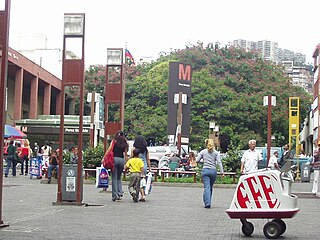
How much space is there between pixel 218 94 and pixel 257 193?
46.8 metres

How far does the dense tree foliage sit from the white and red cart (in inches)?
1675

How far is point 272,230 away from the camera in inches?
427

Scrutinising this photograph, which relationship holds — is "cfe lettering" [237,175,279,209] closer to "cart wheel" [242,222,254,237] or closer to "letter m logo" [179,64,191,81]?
"cart wheel" [242,222,254,237]

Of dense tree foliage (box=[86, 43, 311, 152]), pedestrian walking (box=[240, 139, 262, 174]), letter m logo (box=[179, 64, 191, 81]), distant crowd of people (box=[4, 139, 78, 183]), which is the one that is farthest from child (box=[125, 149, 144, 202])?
dense tree foliage (box=[86, 43, 311, 152])

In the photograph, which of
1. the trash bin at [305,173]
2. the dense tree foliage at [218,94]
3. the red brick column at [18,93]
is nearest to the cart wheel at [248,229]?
the trash bin at [305,173]

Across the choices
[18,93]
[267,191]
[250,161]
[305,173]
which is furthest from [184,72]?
[267,191]

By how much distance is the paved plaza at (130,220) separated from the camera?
35.8 ft

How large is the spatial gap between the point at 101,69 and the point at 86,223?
54323 mm

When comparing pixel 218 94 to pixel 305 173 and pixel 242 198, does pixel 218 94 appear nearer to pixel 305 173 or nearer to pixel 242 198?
pixel 305 173

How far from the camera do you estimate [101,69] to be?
6606 centimetres

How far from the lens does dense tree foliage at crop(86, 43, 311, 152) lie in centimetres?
5675

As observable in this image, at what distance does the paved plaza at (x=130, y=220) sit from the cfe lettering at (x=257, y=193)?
553mm

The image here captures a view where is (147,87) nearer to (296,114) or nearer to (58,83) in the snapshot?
(58,83)

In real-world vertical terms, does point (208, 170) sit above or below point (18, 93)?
below
